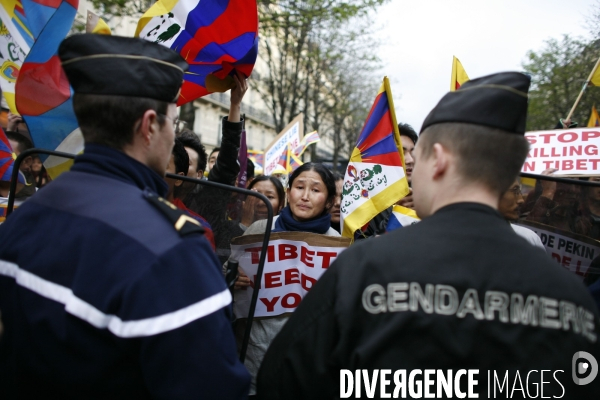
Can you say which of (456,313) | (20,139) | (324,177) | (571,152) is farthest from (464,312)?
(20,139)

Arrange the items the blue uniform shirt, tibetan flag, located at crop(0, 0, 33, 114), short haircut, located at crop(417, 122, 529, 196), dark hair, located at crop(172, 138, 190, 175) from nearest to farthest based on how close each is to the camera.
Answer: the blue uniform shirt
short haircut, located at crop(417, 122, 529, 196)
dark hair, located at crop(172, 138, 190, 175)
tibetan flag, located at crop(0, 0, 33, 114)

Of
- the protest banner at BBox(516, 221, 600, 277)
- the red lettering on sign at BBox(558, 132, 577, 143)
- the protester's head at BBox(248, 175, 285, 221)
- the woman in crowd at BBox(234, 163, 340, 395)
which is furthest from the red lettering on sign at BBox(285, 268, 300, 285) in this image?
the red lettering on sign at BBox(558, 132, 577, 143)

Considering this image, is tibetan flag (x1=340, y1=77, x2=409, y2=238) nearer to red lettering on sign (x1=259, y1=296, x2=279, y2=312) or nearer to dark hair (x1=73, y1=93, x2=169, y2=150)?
red lettering on sign (x1=259, y1=296, x2=279, y2=312)

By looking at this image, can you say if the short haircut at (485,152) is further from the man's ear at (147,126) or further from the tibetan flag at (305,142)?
the tibetan flag at (305,142)

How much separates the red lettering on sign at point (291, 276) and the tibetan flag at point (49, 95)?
1.21 m

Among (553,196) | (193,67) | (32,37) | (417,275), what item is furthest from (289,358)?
(32,37)

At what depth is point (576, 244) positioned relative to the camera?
2293 mm

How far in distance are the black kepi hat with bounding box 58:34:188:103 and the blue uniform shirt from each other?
0.29 meters

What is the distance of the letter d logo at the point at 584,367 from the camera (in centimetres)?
128

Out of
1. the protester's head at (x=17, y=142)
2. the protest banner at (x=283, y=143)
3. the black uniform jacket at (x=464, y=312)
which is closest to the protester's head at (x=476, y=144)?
the black uniform jacket at (x=464, y=312)

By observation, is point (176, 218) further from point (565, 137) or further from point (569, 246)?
point (565, 137)

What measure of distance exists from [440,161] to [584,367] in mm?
683

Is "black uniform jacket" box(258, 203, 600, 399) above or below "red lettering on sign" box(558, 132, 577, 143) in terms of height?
below

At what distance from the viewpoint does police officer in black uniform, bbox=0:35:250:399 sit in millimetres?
1221
